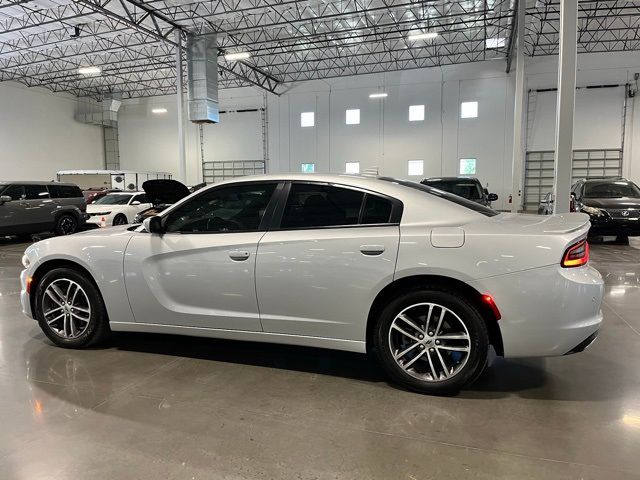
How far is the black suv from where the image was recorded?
32.0ft

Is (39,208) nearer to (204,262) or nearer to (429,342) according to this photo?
(204,262)

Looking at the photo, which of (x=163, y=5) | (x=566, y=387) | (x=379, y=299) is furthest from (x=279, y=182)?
(x=163, y=5)

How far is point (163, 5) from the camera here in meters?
16.5

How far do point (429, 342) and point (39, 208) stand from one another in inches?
474

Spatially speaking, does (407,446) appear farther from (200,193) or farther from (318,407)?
(200,193)

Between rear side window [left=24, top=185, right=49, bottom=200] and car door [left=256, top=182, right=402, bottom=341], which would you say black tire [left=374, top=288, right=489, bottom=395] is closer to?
car door [left=256, top=182, right=402, bottom=341]

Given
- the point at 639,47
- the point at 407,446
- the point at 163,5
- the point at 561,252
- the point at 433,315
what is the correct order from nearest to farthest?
the point at 407,446, the point at 561,252, the point at 433,315, the point at 163,5, the point at 639,47

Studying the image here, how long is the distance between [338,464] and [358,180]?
1.82m

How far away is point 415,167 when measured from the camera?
24.2 m

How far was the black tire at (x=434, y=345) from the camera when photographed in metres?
2.81

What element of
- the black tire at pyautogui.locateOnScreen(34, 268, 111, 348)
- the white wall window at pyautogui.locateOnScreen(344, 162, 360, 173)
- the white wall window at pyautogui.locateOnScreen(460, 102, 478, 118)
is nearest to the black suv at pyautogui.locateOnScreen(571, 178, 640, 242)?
the black tire at pyautogui.locateOnScreen(34, 268, 111, 348)

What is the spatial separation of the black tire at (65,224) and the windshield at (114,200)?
4.72 ft

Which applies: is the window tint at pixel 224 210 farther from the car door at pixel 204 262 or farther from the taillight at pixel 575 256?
the taillight at pixel 575 256

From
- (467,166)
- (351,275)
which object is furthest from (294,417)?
(467,166)
